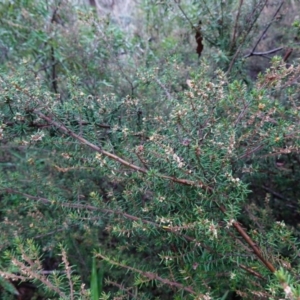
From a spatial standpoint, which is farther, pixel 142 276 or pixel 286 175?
pixel 286 175

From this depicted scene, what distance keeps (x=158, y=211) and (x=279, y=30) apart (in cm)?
156

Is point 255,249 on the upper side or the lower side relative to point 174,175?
lower

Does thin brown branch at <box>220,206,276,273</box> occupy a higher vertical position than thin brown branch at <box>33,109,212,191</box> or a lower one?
lower

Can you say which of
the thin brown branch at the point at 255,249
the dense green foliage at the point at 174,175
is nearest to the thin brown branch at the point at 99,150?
the dense green foliage at the point at 174,175

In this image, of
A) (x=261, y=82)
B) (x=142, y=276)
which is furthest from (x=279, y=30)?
(x=142, y=276)

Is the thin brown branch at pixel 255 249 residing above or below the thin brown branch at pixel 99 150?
below

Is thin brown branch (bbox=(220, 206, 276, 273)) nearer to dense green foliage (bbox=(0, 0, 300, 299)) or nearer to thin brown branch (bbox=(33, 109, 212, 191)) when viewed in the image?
dense green foliage (bbox=(0, 0, 300, 299))

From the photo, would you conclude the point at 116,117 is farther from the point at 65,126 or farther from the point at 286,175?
the point at 286,175

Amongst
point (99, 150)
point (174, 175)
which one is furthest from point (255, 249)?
point (99, 150)

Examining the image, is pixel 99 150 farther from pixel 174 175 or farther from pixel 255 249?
pixel 255 249

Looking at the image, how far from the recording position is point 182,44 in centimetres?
217

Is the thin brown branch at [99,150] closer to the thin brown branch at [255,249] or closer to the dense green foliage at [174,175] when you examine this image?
the dense green foliage at [174,175]

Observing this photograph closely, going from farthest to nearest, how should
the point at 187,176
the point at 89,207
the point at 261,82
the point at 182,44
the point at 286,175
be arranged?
the point at 182,44, the point at 286,175, the point at 89,207, the point at 261,82, the point at 187,176

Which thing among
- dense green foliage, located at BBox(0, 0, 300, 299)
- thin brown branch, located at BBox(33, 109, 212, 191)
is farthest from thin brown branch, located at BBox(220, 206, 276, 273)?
thin brown branch, located at BBox(33, 109, 212, 191)
